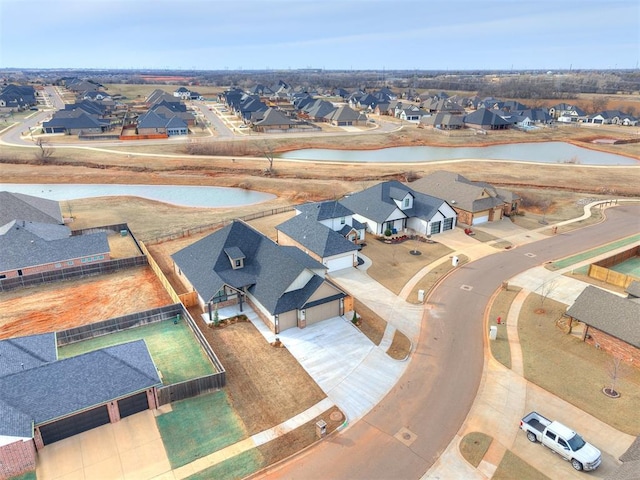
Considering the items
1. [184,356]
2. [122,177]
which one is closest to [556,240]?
[184,356]

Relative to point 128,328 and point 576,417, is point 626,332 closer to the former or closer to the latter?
point 576,417

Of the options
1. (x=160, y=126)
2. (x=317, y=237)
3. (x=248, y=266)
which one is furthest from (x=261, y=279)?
(x=160, y=126)

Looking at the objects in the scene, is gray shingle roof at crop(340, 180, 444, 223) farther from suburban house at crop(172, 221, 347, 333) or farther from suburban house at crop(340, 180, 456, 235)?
suburban house at crop(172, 221, 347, 333)

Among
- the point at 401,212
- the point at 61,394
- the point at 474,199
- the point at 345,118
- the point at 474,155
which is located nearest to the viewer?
the point at 61,394

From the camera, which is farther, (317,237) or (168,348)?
(317,237)

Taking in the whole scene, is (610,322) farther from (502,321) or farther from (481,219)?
(481,219)
